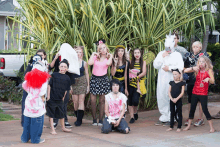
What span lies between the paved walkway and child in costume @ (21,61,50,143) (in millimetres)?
156

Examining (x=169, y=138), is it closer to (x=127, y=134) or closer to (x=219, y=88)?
(x=127, y=134)

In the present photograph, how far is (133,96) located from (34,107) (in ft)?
8.27

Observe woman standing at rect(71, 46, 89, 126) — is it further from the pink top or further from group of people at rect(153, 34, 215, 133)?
Result: group of people at rect(153, 34, 215, 133)

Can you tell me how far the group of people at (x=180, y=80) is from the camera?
615 centimetres

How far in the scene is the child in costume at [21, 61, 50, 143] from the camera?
504cm

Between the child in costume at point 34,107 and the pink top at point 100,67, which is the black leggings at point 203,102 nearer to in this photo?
the pink top at point 100,67

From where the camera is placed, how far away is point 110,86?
6.23 m

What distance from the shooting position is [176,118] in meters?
6.37

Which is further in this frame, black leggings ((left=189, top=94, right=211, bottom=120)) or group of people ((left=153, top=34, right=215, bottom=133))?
group of people ((left=153, top=34, right=215, bottom=133))

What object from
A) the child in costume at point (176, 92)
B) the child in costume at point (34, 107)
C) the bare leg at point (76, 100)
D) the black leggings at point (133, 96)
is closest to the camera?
the child in costume at point (34, 107)

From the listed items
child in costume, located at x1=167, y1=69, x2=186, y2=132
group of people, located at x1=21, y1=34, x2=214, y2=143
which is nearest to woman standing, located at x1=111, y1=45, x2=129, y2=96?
group of people, located at x1=21, y1=34, x2=214, y2=143

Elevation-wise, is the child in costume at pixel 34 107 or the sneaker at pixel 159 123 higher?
the child in costume at pixel 34 107

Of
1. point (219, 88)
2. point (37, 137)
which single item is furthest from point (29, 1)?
point (219, 88)

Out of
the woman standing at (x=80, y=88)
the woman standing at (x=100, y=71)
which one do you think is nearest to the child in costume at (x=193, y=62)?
the woman standing at (x=100, y=71)
